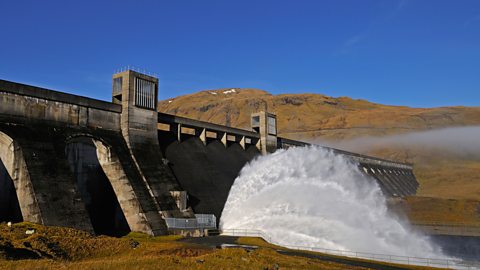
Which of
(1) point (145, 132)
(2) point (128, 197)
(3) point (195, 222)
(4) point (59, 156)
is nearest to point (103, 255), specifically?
(4) point (59, 156)

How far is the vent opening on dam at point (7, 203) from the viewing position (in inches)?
1203

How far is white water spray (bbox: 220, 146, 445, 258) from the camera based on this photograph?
32062 millimetres

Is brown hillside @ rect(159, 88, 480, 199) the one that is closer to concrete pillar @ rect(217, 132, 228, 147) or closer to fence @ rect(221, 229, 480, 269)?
concrete pillar @ rect(217, 132, 228, 147)

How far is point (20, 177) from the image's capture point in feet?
86.2

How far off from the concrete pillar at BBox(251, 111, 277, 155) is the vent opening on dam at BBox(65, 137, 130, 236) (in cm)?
2817

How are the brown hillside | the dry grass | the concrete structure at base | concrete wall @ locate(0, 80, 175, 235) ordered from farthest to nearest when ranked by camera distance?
1. the brown hillside
2. the dry grass
3. the concrete structure at base
4. concrete wall @ locate(0, 80, 175, 235)

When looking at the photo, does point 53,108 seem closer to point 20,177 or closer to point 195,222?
point 20,177

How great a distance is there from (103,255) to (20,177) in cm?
1032

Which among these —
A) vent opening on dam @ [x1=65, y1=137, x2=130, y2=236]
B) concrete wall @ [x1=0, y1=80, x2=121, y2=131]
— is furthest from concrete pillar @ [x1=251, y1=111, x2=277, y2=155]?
vent opening on dam @ [x1=65, y1=137, x2=130, y2=236]

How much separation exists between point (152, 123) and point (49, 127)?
10474mm

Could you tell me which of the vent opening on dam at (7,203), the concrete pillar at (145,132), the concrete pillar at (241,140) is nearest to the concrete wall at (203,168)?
the concrete pillar at (145,132)

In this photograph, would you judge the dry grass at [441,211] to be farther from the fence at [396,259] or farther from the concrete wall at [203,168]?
the fence at [396,259]

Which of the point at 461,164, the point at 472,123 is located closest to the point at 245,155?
the point at 461,164

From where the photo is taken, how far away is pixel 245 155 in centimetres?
5391
